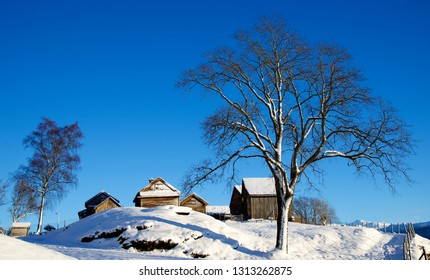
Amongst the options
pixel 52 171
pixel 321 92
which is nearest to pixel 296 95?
pixel 321 92

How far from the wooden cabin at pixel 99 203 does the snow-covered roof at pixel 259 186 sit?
1779 cm

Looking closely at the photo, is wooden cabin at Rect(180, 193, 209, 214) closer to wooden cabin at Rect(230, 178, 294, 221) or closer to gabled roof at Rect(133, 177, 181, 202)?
wooden cabin at Rect(230, 178, 294, 221)

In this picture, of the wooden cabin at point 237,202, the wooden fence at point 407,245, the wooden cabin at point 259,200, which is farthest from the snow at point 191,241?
the wooden cabin at point 237,202

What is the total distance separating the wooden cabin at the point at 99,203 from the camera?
50.0m

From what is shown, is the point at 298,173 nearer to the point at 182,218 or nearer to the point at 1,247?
the point at 182,218

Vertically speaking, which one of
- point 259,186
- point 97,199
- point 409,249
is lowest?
point 409,249

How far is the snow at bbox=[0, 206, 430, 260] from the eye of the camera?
21359 millimetres

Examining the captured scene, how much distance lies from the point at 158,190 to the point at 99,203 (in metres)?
9.25

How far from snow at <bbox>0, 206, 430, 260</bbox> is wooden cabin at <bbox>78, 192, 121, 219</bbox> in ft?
70.5

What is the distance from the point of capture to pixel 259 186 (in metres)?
55.4

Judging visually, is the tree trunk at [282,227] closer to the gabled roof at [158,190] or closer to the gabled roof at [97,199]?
the gabled roof at [158,190]

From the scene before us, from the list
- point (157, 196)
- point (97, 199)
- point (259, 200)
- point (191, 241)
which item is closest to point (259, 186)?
point (259, 200)

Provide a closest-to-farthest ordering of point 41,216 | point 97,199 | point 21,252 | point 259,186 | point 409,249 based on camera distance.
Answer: point 21,252, point 409,249, point 41,216, point 97,199, point 259,186

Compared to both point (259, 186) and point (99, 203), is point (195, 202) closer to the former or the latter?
point (259, 186)
